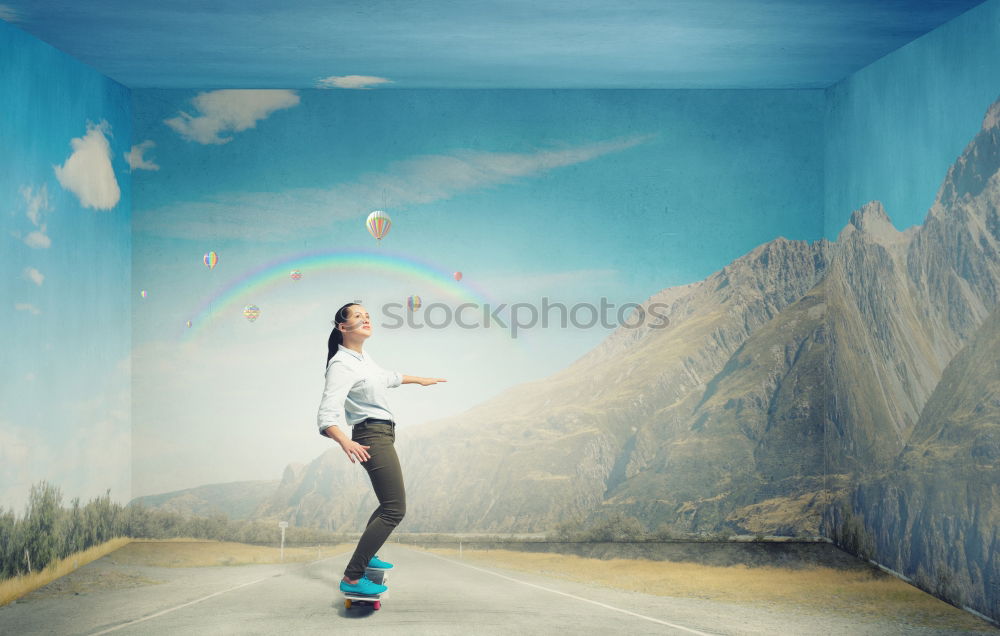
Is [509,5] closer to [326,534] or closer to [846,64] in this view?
[846,64]

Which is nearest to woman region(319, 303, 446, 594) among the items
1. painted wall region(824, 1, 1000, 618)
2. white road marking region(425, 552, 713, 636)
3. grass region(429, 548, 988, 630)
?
white road marking region(425, 552, 713, 636)

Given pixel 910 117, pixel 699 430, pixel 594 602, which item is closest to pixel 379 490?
pixel 594 602

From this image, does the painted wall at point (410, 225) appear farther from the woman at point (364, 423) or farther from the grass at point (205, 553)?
the woman at point (364, 423)

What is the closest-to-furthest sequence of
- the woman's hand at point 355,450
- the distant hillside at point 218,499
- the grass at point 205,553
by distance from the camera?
the woman's hand at point 355,450
the grass at point 205,553
the distant hillside at point 218,499

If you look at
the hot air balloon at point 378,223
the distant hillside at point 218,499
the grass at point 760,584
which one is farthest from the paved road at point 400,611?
the hot air balloon at point 378,223

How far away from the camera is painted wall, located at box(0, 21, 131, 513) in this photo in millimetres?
5215

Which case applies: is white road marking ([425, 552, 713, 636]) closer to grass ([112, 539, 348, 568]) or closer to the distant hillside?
grass ([112, 539, 348, 568])

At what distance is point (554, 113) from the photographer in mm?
6762

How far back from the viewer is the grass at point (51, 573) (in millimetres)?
5180

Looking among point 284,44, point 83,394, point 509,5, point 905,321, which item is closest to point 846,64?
point 905,321

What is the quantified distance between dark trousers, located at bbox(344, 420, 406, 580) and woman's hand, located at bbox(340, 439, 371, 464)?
0.07m

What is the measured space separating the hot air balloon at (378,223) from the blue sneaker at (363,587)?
301cm

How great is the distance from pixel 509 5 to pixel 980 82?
106 inches

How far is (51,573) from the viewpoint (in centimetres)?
562
